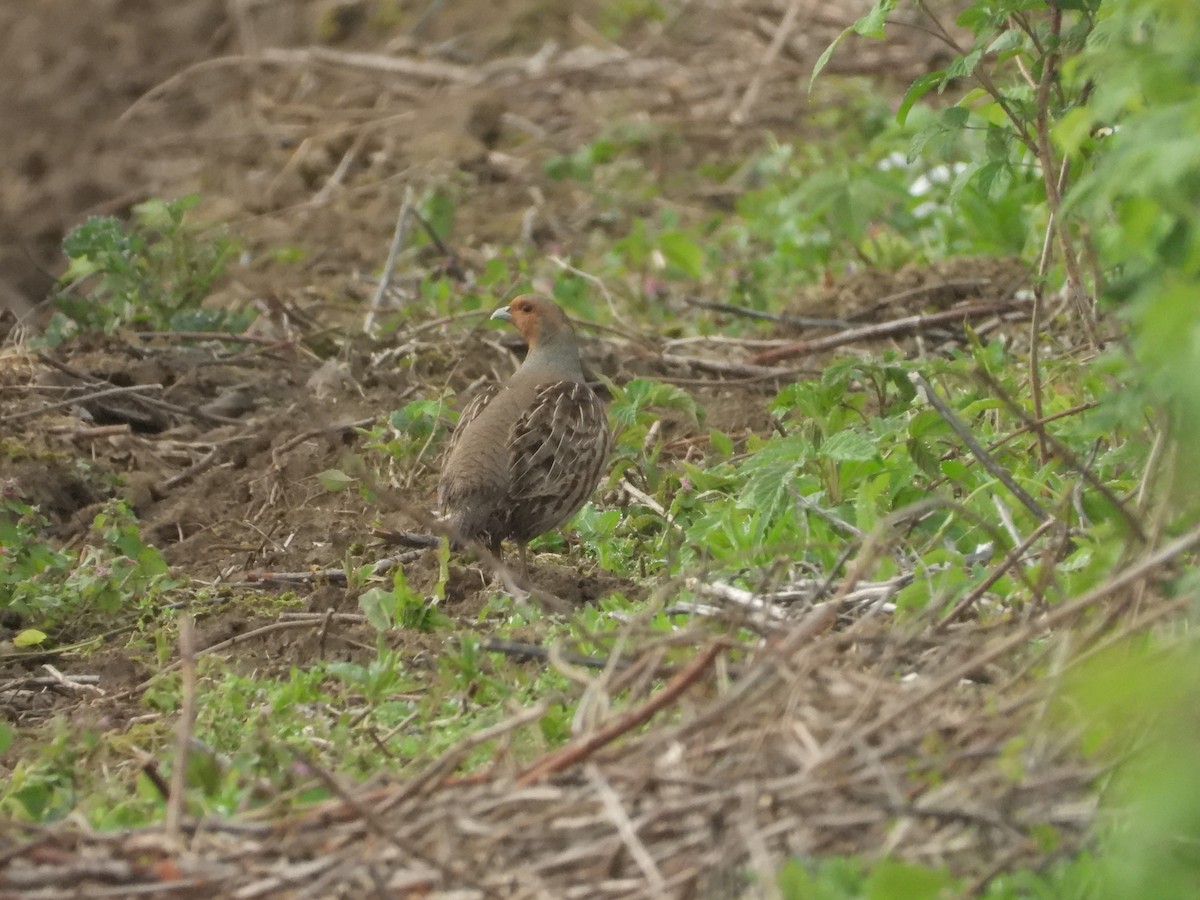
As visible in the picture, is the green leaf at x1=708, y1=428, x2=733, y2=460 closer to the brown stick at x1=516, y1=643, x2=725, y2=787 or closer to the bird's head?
the bird's head

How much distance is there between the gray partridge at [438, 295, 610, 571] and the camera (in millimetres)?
5305

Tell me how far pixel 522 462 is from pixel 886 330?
2.05 meters

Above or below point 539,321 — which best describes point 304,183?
below

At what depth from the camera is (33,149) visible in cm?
1123

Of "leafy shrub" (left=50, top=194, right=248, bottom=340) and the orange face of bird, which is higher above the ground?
the orange face of bird

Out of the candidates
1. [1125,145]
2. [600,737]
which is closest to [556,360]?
[600,737]

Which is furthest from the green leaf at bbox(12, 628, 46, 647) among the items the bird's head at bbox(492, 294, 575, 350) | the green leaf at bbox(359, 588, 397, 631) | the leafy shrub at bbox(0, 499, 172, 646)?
the bird's head at bbox(492, 294, 575, 350)

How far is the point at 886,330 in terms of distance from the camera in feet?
22.5

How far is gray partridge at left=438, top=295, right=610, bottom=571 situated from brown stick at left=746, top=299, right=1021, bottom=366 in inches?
54.9

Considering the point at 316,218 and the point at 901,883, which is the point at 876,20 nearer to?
the point at 901,883

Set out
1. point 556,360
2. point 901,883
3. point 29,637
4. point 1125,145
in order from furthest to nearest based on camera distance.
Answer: point 556,360 < point 29,637 < point 1125,145 < point 901,883

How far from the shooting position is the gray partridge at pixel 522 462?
530cm

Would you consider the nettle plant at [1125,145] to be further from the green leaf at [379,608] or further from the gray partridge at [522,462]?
the green leaf at [379,608]

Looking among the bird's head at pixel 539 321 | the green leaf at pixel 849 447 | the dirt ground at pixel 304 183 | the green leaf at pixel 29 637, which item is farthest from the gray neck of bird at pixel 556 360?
the green leaf at pixel 29 637
